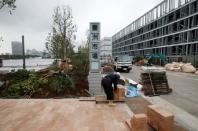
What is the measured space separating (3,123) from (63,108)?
227 cm

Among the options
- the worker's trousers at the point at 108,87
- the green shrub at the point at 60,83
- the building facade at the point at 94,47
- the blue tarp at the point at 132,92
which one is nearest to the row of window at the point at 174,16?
the blue tarp at the point at 132,92

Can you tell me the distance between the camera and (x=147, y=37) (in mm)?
59031

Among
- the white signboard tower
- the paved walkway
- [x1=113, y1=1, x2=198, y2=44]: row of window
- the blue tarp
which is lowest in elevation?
the paved walkway

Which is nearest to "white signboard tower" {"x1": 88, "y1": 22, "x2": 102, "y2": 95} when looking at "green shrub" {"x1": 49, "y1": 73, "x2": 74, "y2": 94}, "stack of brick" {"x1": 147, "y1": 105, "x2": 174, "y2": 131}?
"green shrub" {"x1": 49, "y1": 73, "x2": 74, "y2": 94}

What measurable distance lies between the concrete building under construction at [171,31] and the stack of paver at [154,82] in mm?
22004

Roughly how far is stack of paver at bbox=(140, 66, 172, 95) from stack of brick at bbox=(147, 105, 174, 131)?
18.0ft

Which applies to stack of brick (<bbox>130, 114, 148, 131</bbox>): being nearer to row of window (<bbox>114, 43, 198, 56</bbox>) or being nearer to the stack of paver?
the stack of paver

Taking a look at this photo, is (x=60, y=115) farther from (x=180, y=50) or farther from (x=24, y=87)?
(x=180, y=50)

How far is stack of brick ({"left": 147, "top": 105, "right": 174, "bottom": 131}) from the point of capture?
5223 millimetres

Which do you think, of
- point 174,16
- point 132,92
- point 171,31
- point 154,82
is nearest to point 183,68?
point 171,31

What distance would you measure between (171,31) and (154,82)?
35.1 meters

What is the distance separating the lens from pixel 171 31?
144 feet

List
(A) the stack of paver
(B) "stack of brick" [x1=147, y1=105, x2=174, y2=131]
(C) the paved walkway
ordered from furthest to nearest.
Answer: (A) the stack of paver → (C) the paved walkway → (B) "stack of brick" [x1=147, y1=105, x2=174, y2=131]

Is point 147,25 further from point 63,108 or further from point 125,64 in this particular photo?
point 63,108
